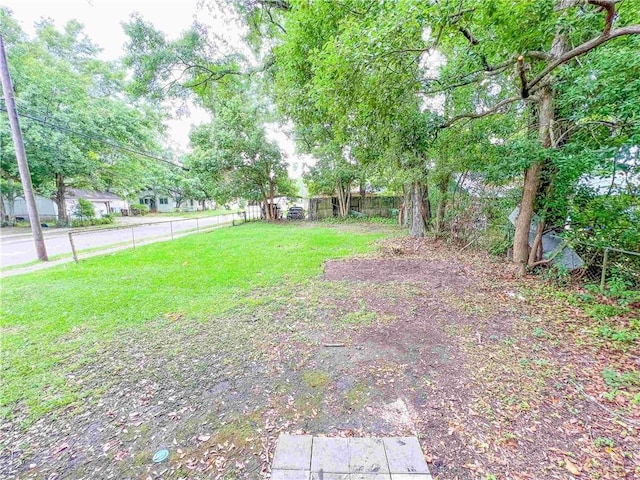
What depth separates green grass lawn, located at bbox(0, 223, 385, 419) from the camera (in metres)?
2.47

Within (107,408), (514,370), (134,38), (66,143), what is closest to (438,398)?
(514,370)

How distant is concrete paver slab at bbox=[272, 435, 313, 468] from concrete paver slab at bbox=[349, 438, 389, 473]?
0.26m

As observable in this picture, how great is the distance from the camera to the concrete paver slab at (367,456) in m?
1.57

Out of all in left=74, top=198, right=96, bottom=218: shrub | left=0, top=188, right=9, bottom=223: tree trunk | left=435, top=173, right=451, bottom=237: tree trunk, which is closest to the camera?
left=435, top=173, right=451, bottom=237: tree trunk

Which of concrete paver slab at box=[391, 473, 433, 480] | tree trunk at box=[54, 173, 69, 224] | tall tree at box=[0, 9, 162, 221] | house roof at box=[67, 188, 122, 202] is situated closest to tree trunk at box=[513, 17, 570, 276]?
concrete paver slab at box=[391, 473, 433, 480]

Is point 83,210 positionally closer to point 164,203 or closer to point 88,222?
point 88,222

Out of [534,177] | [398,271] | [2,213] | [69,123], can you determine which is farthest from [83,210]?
[534,177]

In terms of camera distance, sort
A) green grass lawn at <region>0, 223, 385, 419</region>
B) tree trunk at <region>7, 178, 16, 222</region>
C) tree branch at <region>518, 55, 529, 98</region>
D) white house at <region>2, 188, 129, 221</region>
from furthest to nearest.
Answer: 1. white house at <region>2, 188, 129, 221</region>
2. tree trunk at <region>7, 178, 16, 222</region>
3. tree branch at <region>518, 55, 529, 98</region>
4. green grass lawn at <region>0, 223, 385, 419</region>

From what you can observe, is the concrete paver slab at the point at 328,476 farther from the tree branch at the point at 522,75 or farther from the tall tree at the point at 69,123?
the tall tree at the point at 69,123

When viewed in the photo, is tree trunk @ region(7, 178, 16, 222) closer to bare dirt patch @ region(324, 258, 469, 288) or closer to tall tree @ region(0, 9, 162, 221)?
tall tree @ region(0, 9, 162, 221)

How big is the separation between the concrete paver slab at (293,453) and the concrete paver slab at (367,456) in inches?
10.4

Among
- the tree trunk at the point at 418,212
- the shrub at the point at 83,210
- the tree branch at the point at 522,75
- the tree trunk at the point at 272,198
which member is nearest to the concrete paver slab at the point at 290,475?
the tree branch at the point at 522,75

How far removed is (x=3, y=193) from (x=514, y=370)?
2374cm

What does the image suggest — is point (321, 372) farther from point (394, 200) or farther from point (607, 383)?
point (394, 200)
